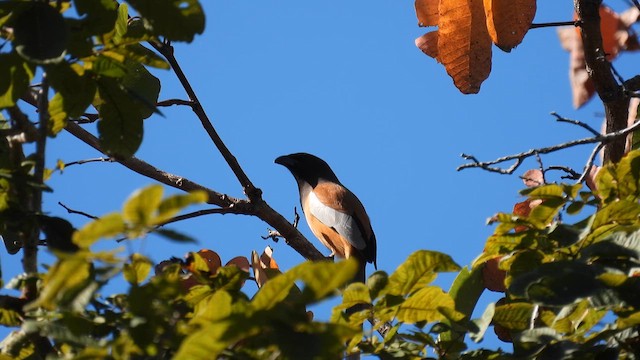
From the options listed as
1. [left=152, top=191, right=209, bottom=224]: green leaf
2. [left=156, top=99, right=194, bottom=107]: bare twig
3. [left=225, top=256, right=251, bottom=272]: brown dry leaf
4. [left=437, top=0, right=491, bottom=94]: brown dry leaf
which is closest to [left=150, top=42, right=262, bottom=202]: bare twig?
[left=156, top=99, right=194, bottom=107]: bare twig

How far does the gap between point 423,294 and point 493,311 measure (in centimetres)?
17

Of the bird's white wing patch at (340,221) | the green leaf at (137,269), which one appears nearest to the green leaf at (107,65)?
the green leaf at (137,269)

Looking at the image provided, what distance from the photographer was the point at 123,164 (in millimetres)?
4332

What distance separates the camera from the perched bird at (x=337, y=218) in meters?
6.88

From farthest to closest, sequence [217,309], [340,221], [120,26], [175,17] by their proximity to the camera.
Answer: [340,221] < [120,26] < [175,17] < [217,309]

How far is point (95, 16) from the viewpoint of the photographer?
2.08m

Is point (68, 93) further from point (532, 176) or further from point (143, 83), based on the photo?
point (532, 176)

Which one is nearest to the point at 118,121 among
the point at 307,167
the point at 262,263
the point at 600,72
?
the point at 262,263

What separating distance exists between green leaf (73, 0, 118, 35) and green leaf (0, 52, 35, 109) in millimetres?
156

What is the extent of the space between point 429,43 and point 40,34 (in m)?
2.12

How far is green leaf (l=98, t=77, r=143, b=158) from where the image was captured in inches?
87.1

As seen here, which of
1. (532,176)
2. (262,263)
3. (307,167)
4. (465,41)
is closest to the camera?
(465,41)

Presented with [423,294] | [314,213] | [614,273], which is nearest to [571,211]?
[614,273]

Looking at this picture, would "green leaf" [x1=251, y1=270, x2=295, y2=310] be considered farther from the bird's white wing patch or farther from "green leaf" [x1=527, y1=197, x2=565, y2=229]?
the bird's white wing patch
